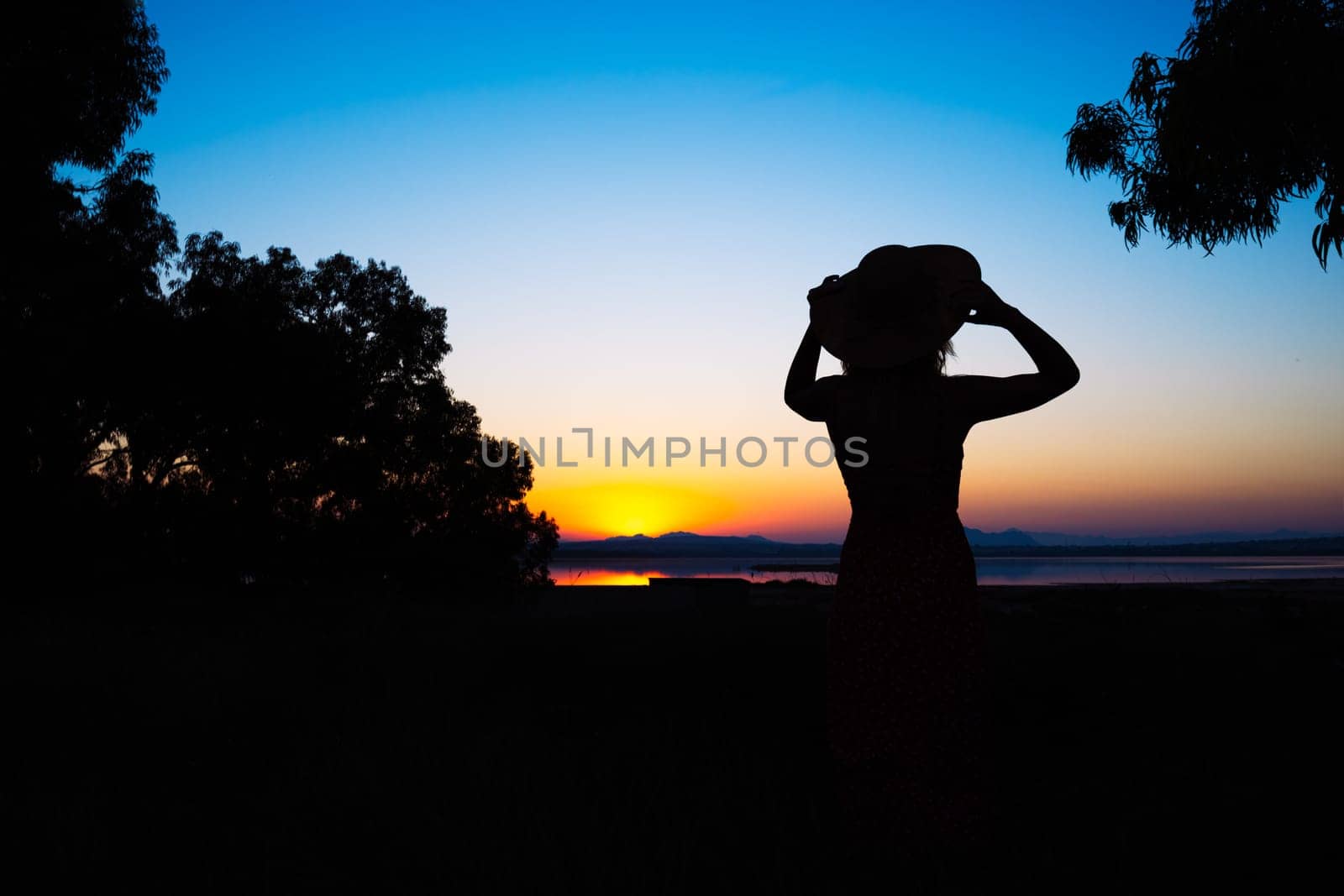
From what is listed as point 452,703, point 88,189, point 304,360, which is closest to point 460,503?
point 304,360

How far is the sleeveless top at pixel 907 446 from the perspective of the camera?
3549mm

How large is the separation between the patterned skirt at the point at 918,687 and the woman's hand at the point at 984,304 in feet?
2.71

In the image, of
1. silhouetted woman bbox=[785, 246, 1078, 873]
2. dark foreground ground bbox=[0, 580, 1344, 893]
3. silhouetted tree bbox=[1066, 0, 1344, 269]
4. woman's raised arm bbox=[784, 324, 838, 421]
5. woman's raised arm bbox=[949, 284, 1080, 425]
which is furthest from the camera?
silhouetted tree bbox=[1066, 0, 1344, 269]

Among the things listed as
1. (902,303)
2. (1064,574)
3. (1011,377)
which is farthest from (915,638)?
(1064,574)

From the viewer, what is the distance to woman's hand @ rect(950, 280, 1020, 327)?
346 cm

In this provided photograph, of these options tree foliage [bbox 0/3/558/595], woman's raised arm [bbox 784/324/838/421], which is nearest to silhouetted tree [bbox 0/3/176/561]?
tree foliage [bbox 0/3/558/595]

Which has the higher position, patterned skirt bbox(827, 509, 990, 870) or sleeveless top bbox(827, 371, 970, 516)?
sleeveless top bbox(827, 371, 970, 516)

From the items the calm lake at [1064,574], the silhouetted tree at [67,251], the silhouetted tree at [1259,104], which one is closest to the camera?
the silhouetted tree at [1259,104]

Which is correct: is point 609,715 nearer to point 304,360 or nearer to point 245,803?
point 245,803

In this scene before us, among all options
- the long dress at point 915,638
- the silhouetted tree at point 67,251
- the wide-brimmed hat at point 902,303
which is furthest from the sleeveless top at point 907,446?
the silhouetted tree at point 67,251

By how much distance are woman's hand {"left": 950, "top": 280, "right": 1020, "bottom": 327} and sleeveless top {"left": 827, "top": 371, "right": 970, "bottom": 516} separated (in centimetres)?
31

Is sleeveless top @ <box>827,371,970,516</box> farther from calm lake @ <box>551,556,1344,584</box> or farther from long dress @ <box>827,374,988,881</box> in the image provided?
calm lake @ <box>551,556,1344,584</box>

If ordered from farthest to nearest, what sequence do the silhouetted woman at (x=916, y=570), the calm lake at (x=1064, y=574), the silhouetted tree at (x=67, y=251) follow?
1. the calm lake at (x=1064, y=574)
2. the silhouetted tree at (x=67, y=251)
3. the silhouetted woman at (x=916, y=570)

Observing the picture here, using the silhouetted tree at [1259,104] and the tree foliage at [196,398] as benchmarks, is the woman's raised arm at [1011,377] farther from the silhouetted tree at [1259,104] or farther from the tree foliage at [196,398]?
the tree foliage at [196,398]
